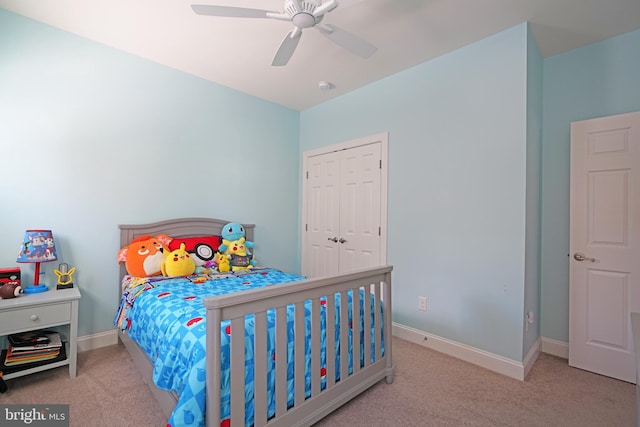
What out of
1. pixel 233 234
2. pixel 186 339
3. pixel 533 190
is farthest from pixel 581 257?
pixel 233 234

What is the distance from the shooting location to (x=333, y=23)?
223 centimetres

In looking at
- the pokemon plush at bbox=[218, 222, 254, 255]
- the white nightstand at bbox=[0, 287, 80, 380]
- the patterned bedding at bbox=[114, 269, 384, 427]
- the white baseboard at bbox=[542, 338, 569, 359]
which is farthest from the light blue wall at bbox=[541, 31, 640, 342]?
the white nightstand at bbox=[0, 287, 80, 380]

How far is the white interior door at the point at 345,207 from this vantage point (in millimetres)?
3135

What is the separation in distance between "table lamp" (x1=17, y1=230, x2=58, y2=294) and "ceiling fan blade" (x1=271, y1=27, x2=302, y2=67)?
6.90 feet

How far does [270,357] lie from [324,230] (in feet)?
7.74

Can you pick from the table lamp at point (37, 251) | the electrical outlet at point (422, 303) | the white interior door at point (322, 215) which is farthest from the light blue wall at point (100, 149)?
the electrical outlet at point (422, 303)

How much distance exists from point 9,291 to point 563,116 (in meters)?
4.43

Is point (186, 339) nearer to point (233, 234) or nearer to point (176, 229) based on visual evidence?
point (176, 229)

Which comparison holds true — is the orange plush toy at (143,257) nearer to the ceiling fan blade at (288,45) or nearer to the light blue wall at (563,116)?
the ceiling fan blade at (288,45)

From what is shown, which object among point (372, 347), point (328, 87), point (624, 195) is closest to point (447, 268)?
point (372, 347)

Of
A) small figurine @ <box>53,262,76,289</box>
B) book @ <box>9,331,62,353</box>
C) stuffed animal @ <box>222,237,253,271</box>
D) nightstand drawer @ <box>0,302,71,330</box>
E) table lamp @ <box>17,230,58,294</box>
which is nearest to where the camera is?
nightstand drawer @ <box>0,302,71,330</box>

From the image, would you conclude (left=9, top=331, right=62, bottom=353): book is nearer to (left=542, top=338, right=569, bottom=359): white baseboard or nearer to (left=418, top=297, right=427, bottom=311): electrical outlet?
(left=418, top=297, right=427, bottom=311): electrical outlet

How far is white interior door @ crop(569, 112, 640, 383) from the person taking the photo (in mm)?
2164

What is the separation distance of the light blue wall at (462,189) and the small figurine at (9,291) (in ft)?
9.64
